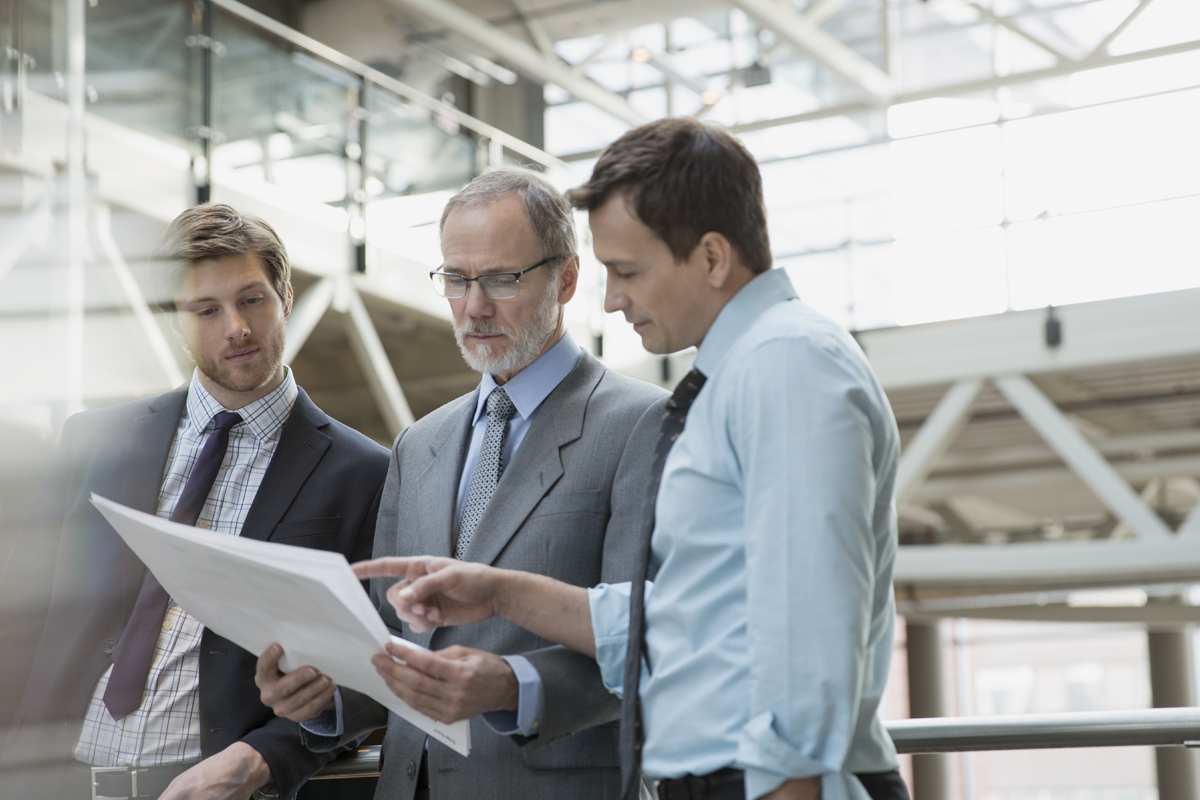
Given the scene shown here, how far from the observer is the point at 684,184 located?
1.67 metres

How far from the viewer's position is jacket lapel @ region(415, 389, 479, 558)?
2.20 m

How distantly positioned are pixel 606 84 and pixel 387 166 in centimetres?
848

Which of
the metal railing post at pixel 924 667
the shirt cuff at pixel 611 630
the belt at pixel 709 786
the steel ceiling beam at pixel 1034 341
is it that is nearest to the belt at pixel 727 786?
the belt at pixel 709 786

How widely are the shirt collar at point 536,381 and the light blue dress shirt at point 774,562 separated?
1.98ft

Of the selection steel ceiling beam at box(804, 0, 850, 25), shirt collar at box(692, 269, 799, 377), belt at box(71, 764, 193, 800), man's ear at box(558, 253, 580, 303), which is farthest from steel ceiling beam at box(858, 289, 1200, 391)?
belt at box(71, 764, 193, 800)

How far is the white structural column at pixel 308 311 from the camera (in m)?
8.59

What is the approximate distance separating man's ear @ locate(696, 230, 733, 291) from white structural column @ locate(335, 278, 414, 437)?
7.40 metres

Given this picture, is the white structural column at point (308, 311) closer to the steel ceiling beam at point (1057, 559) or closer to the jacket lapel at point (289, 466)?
the steel ceiling beam at point (1057, 559)

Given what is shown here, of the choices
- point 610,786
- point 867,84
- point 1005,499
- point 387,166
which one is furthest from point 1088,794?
point 610,786

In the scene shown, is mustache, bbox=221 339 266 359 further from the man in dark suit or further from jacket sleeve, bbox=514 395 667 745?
jacket sleeve, bbox=514 395 667 745

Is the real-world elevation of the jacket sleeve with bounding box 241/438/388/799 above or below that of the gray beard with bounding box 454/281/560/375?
below

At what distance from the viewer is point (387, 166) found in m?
9.16

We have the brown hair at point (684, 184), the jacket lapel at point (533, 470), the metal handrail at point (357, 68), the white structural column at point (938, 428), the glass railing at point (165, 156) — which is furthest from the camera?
the white structural column at point (938, 428)

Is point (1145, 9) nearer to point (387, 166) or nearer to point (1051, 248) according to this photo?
point (1051, 248)
